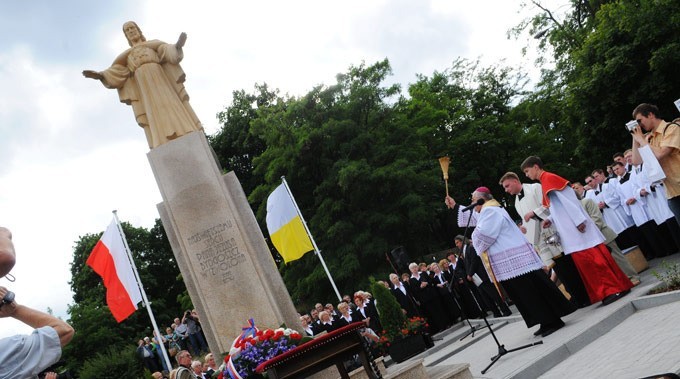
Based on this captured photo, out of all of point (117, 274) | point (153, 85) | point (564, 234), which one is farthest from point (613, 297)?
point (117, 274)

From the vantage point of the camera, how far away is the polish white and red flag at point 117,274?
12.2 metres

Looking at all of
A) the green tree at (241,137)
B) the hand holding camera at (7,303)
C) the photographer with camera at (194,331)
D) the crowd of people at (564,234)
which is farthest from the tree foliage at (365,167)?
the hand holding camera at (7,303)

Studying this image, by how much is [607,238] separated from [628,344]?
4.32m

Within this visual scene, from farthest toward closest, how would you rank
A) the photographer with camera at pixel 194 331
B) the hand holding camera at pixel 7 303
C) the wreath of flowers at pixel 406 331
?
the photographer with camera at pixel 194 331 < the wreath of flowers at pixel 406 331 < the hand holding camera at pixel 7 303

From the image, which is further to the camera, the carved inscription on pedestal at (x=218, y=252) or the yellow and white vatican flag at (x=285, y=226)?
the yellow and white vatican flag at (x=285, y=226)

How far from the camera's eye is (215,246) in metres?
9.38

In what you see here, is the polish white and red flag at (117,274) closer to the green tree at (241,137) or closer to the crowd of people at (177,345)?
the crowd of people at (177,345)

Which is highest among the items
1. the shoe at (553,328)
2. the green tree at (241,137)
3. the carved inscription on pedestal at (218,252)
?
the green tree at (241,137)

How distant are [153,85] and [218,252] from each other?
3197 millimetres

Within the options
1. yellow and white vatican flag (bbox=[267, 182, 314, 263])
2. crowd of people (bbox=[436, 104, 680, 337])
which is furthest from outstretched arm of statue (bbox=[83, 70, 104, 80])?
crowd of people (bbox=[436, 104, 680, 337])

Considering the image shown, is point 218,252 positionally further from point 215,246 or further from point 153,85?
point 153,85

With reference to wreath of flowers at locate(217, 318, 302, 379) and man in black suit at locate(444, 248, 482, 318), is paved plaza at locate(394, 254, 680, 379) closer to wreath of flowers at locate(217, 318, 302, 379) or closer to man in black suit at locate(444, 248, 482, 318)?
wreath of flowers at locate(217, 318, 302, 379)

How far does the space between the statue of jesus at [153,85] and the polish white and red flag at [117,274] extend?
3043mm

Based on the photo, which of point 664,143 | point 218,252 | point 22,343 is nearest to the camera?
point 22,343
